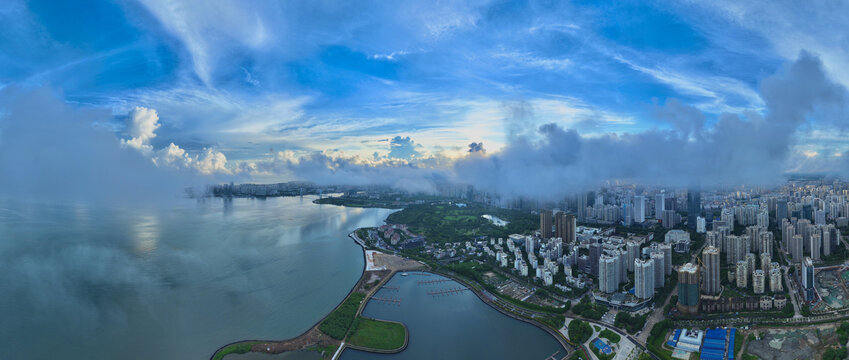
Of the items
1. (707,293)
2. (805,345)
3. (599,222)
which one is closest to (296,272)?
(707,293)

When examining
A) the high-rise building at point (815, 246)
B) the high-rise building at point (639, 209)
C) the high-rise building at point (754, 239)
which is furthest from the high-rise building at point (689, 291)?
the high-rise building at point (639, 209)

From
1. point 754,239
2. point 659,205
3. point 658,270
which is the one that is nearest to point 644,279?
point 658,270

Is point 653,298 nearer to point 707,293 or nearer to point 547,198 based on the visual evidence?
point 707,293

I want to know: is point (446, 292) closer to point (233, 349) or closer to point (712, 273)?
point (233, 349)

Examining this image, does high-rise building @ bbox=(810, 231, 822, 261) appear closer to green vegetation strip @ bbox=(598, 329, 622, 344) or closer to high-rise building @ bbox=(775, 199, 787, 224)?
high-rise building @ bbox=(775, 199, 787, 224)

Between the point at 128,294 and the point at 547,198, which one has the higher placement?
the point at 547,198

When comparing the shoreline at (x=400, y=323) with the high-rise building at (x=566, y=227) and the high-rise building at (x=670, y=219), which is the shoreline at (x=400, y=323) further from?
the high-rise building at (x=670, y=219)
